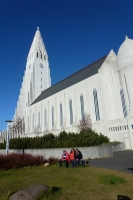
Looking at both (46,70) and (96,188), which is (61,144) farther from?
(46,70)

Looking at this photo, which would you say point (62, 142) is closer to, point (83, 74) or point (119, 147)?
point (119, 147)

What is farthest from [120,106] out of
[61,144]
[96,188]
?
[96,188]

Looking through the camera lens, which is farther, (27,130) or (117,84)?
(27,130)

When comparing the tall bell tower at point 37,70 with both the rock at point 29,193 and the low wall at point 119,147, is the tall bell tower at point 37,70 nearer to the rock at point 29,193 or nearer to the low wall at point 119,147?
the low wall at point 119,147

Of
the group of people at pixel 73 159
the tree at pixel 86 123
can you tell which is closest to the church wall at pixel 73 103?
the tree at pixel 86 123

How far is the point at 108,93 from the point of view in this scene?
1329 inches

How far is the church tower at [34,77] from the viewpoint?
6525 cm

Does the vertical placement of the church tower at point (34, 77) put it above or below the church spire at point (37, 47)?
below

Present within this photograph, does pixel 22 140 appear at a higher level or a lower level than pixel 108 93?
lower

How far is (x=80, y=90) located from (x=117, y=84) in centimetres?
877

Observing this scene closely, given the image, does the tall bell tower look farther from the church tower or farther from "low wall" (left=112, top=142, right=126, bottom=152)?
"low wall" (left=112, top=142, right=126, bottom=152)

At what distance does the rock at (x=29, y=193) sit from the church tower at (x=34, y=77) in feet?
196

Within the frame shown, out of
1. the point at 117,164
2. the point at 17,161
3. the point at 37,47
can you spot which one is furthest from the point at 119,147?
the point at 37,47

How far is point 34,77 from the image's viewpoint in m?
66.0
